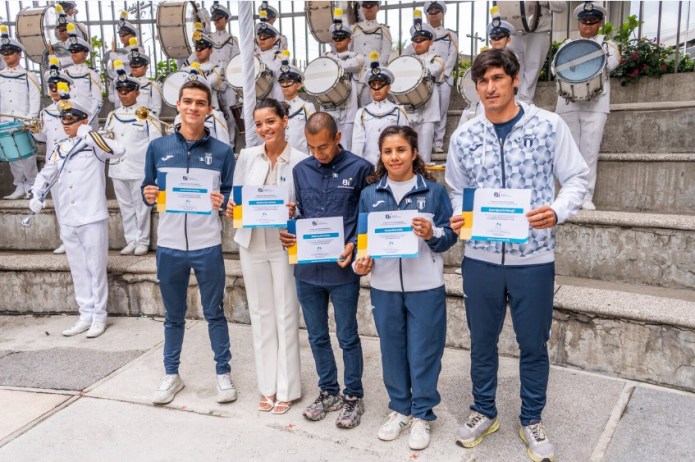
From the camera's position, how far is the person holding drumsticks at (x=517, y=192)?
2758 mm

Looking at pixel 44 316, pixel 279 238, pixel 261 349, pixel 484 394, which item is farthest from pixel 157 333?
pixel 484 394

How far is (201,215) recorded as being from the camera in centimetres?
366

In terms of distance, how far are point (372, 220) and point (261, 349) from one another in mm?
1251

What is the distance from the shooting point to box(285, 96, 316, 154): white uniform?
712cm

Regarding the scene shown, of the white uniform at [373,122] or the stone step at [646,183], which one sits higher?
the white uniform at [373,122]

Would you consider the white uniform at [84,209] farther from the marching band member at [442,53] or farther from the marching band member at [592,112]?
the marching band member at [592,112]

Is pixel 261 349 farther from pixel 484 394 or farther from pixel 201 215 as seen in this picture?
pixel 484 394

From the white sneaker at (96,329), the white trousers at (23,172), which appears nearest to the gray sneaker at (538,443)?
the white sneaker at (96,329)

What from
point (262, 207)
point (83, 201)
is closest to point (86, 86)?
point (83, 201)

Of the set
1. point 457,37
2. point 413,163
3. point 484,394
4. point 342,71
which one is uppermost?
point 457,37

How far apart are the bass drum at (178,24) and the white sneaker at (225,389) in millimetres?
6807

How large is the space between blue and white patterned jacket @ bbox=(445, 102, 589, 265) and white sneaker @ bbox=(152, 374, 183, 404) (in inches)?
89.3

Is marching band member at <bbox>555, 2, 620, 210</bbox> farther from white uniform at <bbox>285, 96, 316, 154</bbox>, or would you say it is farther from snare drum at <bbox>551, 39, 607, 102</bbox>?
white uniform at <bbox>285, 96, 316, 154</bbox>

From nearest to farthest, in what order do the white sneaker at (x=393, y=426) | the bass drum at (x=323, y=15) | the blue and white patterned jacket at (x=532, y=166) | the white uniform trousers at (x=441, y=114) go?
the blue and white patterned jacket at (x=532, y=166) < the white sneaker at (x=393, y=426) < the white uniform trousers at (x=441, y=114) < the bass drum at (x=323, y=15)
